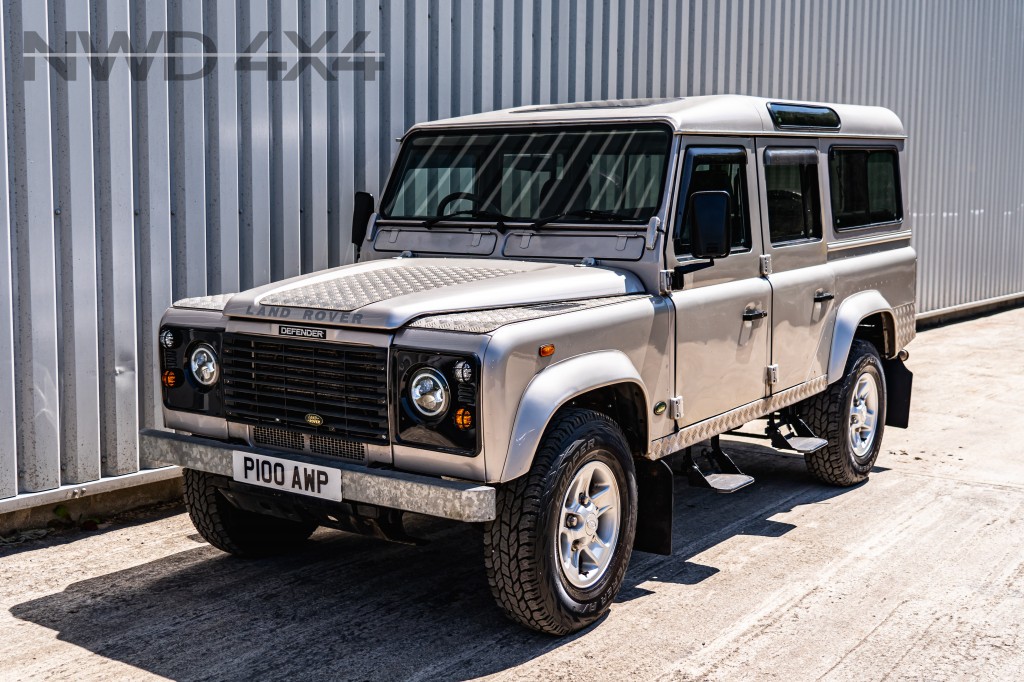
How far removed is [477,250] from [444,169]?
58 cm

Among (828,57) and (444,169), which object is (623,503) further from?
(828,57)

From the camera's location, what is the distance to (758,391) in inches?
238

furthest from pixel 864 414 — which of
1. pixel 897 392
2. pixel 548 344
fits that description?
pixel 548 344

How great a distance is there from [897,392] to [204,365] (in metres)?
4.75

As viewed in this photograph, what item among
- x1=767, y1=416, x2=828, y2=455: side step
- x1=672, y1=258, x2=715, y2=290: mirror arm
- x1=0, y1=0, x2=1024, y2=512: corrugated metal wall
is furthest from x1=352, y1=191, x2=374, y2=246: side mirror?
x1=767, y1=416, x2=828, y2=455: side step

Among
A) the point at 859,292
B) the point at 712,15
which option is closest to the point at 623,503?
the point at 859,292

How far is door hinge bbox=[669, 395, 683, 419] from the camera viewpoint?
5328 mm

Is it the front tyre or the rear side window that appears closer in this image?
the front tyre

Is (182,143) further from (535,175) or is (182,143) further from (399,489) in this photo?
(399,489)

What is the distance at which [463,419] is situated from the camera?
4223mm

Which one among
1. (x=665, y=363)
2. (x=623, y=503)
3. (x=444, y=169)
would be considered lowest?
(x=623, y=503)

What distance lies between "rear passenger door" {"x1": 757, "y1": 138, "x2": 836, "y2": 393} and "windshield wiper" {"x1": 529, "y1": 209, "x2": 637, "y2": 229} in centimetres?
107

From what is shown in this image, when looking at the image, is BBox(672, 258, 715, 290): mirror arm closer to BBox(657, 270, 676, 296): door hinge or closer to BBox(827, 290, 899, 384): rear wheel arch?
BBox(657, 270, 676, 296): door hinge

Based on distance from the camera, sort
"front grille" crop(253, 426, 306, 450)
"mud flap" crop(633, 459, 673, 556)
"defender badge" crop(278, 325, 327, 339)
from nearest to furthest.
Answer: "defender badge" crop(278, 325, 327, 339) < "front grille" crop(253, 426, 306, 450) < "mud flap" crop(633, 459, 673, 556)
